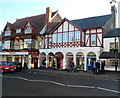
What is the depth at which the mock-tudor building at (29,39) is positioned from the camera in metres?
30.4

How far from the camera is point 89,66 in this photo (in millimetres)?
23734

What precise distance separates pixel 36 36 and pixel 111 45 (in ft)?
50.1

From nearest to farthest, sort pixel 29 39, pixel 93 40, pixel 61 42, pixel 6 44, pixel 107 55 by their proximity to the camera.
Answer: pixel 107 55, pixel 93 40, pixel 61 42, pixel 29 39, pixel 6 44

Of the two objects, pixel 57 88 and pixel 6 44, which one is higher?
pixel 6 44

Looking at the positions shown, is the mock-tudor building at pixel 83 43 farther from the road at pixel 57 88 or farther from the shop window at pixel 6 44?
the shop window at pixel 6 44

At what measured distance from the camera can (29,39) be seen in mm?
31516

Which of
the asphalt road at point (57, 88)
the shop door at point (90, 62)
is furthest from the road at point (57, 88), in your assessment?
the shop door at point (90, 62)

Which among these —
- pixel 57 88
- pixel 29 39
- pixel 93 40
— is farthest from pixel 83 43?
pixel 57 88

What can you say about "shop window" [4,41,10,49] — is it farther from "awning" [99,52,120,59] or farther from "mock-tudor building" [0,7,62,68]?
"awning" [99,52,120,59]

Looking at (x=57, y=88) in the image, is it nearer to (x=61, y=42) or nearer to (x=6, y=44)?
(x=61, y=42)

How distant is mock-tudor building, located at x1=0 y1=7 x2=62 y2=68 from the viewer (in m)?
30.4

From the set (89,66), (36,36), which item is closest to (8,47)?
(36,36)

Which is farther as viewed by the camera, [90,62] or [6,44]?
[6,44]

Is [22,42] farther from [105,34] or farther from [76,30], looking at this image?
[105,34]
